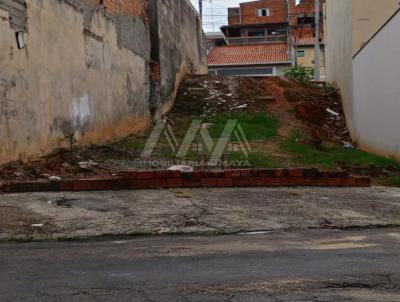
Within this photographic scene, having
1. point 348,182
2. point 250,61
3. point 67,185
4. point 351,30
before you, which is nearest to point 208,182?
point 67,185

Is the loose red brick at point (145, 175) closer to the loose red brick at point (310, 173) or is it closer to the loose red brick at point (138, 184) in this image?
the loose red brick at point (138, 184)

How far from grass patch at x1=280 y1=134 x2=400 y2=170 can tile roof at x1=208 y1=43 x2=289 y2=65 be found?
1064 inches

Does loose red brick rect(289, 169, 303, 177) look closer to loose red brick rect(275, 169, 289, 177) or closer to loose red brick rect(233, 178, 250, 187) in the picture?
loose red brick rect(275, 169, 289, 177)

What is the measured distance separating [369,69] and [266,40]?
3440 centimetres

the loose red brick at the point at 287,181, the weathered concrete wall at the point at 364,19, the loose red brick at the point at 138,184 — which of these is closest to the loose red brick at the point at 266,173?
the loose red brick at the point at 287,181

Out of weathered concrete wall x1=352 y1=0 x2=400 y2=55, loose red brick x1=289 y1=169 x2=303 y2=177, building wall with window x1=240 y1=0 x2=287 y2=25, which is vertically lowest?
loose red brick x1=289 y1=169 x2=303 y2=177

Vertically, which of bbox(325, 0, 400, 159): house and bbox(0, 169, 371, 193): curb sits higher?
bbox(325, 0, 400, 159): house

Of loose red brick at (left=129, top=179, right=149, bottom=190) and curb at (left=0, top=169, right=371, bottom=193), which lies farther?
loose red brick at (left=129, top=179, right=149, bottom=190)

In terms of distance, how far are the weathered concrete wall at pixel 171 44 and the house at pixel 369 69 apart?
5.53 metres

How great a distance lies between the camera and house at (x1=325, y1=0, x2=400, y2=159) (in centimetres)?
1136

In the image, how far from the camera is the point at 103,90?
38.1 feet

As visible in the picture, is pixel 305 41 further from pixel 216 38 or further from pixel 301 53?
pixel 216 38

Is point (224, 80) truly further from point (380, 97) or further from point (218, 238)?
point (218, 238)

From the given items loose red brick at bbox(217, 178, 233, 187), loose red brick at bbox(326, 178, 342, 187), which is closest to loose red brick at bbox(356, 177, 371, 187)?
loose red brick at bbox(326, 178, 342, 187)
